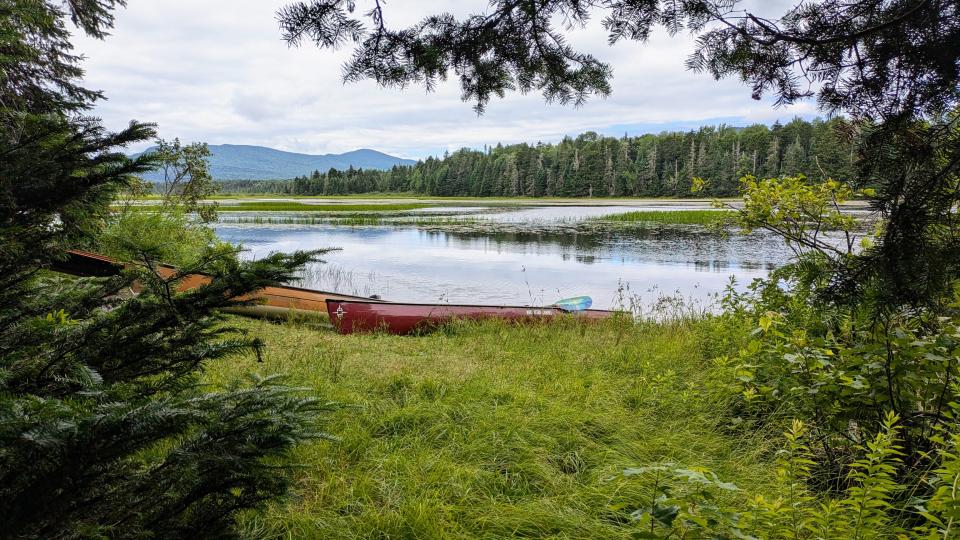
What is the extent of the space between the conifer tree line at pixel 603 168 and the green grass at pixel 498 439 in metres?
55.3

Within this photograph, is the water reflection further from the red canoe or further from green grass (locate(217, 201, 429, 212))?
green grass (locate(217, 201, 429, 212))

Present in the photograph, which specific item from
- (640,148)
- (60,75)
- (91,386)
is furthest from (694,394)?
(640,148)

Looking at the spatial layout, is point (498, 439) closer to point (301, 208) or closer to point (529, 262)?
point (529, 262)

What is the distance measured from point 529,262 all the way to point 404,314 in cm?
969

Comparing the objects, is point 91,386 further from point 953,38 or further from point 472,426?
point 953,38

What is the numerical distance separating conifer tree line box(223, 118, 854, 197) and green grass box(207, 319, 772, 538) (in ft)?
181

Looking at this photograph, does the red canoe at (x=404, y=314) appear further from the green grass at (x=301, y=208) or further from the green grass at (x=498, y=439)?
the green grass at (x=301, y=208)

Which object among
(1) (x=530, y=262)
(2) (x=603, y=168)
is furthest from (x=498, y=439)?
(2) (x=603, y=168)

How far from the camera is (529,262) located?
1753 centimetres

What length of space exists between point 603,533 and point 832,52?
2.40 meters

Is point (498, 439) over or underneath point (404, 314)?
over

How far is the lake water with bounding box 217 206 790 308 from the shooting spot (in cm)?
1305

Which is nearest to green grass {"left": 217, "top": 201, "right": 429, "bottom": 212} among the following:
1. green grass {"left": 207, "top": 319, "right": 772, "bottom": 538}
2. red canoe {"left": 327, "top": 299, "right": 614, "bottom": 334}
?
red canoe {"left": 327, "top": 299, "right": 614, "bottom": 334}

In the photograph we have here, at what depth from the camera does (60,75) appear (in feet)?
31.7
